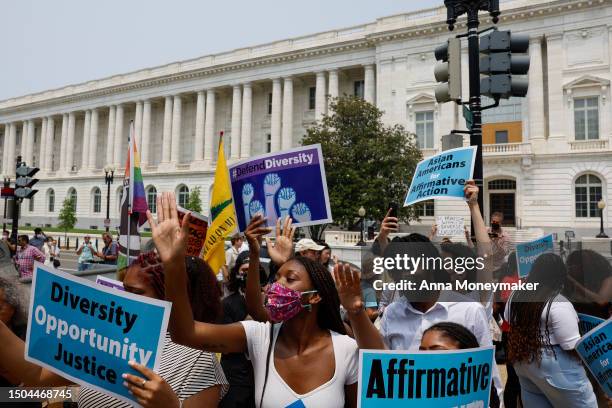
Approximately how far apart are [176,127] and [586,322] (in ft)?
171

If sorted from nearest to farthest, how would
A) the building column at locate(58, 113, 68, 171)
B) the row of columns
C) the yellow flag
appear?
the yellow flag < the row of columns < the building column at locate(58, 113, 68, 171)

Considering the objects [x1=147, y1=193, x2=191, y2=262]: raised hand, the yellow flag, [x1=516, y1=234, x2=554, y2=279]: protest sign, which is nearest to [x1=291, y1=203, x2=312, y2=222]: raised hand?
the yellow flag

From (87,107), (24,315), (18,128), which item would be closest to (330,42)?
(87,107)

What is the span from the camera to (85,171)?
57594mm

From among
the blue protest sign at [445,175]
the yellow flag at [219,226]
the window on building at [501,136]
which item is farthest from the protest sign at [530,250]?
the window on building at [501,136]

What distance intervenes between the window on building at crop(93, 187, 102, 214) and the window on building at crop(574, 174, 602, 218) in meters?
49.2

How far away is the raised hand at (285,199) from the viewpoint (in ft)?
17.6

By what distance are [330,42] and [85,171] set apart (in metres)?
34.3

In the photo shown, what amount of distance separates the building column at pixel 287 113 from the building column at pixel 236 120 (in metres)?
5.31

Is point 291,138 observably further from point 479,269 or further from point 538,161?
point 479,269

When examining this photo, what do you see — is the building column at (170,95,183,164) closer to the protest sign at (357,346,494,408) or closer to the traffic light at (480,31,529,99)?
the traffic light at (480,31,529,99)

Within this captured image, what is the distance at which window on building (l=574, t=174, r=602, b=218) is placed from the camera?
30.4 meters

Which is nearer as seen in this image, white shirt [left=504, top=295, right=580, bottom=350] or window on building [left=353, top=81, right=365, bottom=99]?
white shirt [left=504, top=295, right=580, bottom=350]

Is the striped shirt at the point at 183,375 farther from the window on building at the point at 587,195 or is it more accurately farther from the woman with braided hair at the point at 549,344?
the window on building at the point at 587,195
